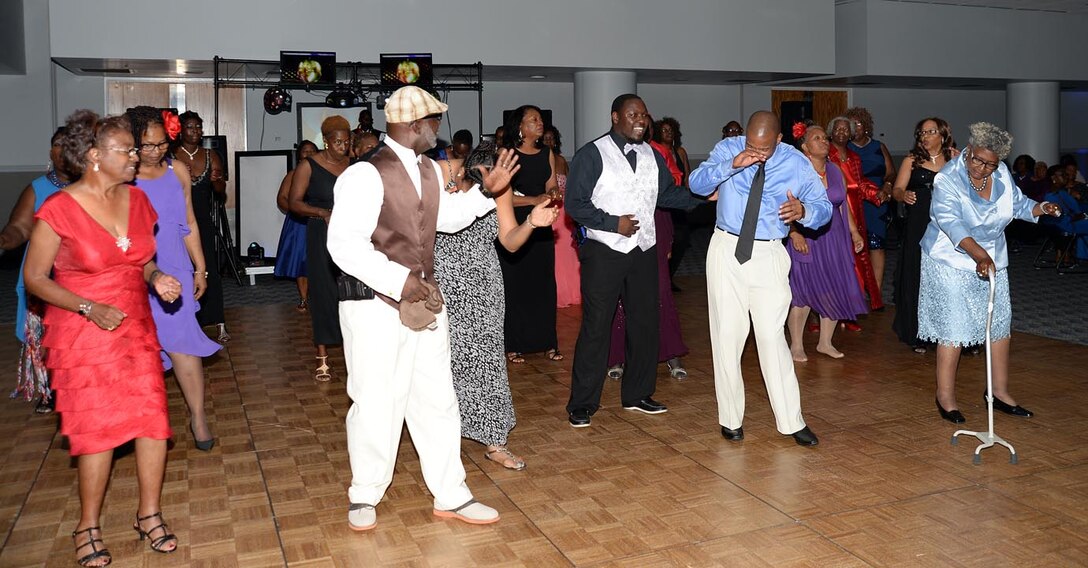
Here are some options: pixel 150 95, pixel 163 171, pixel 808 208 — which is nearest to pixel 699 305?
pixel 808 208

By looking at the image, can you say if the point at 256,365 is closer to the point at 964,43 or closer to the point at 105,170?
the point at 105,170

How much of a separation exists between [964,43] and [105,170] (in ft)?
52.0

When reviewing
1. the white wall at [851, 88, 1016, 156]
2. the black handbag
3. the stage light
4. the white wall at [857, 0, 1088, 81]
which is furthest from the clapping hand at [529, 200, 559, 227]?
the white wall at [851, 88, 1016, 156]

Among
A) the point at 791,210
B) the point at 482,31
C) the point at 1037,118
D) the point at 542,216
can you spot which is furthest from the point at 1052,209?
the point at 1037,118

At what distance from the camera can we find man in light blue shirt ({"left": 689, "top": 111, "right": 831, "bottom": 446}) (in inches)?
177

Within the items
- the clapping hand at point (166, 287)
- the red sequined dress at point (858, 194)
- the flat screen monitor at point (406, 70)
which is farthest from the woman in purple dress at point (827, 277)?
the flat screen monitor at point (406, 70)

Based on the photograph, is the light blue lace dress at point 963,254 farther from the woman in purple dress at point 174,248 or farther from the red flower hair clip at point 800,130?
the woman in purple dress at point 174,248

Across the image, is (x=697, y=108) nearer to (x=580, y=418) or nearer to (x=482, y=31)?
(x=482, y=31)

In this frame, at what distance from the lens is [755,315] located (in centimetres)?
461

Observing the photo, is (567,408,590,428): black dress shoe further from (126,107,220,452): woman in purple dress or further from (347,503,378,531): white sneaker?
(126,107,220,452): woman in purple dress

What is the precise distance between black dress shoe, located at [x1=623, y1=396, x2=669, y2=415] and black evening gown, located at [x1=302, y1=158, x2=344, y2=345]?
1.88 metres

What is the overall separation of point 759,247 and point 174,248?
262 centimetres

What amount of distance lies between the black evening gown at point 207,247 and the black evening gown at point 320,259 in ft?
1.97

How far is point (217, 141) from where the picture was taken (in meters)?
11.3
